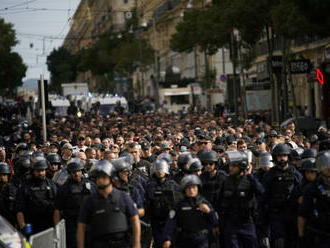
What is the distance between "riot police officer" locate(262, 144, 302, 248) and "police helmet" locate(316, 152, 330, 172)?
5.64 ft

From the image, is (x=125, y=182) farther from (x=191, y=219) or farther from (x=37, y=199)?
(x=191, y=219)

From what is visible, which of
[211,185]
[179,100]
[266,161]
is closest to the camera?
[211,185]

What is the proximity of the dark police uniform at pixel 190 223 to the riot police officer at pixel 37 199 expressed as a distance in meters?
2.52

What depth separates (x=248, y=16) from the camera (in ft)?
109

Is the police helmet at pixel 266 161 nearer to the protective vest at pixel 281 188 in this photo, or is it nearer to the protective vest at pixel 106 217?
the protective vest at pixel 281 188

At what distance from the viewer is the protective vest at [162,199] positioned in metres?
10.8

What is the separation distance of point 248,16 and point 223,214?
24072 millimetres

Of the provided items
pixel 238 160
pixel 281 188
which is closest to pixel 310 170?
pixel 238 160

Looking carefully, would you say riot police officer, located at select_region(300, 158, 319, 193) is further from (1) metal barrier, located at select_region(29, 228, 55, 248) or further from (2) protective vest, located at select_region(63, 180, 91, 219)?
(1) metal barrier, located at select_region(29, 228, 55, 248)

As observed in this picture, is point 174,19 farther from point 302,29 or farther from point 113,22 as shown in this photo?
point 302,29

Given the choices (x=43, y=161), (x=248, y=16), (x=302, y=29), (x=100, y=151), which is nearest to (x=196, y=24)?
(x=248, y=16)

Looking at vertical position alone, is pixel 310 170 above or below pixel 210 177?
above

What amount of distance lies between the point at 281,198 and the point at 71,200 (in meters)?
2.78

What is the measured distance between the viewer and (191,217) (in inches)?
356
